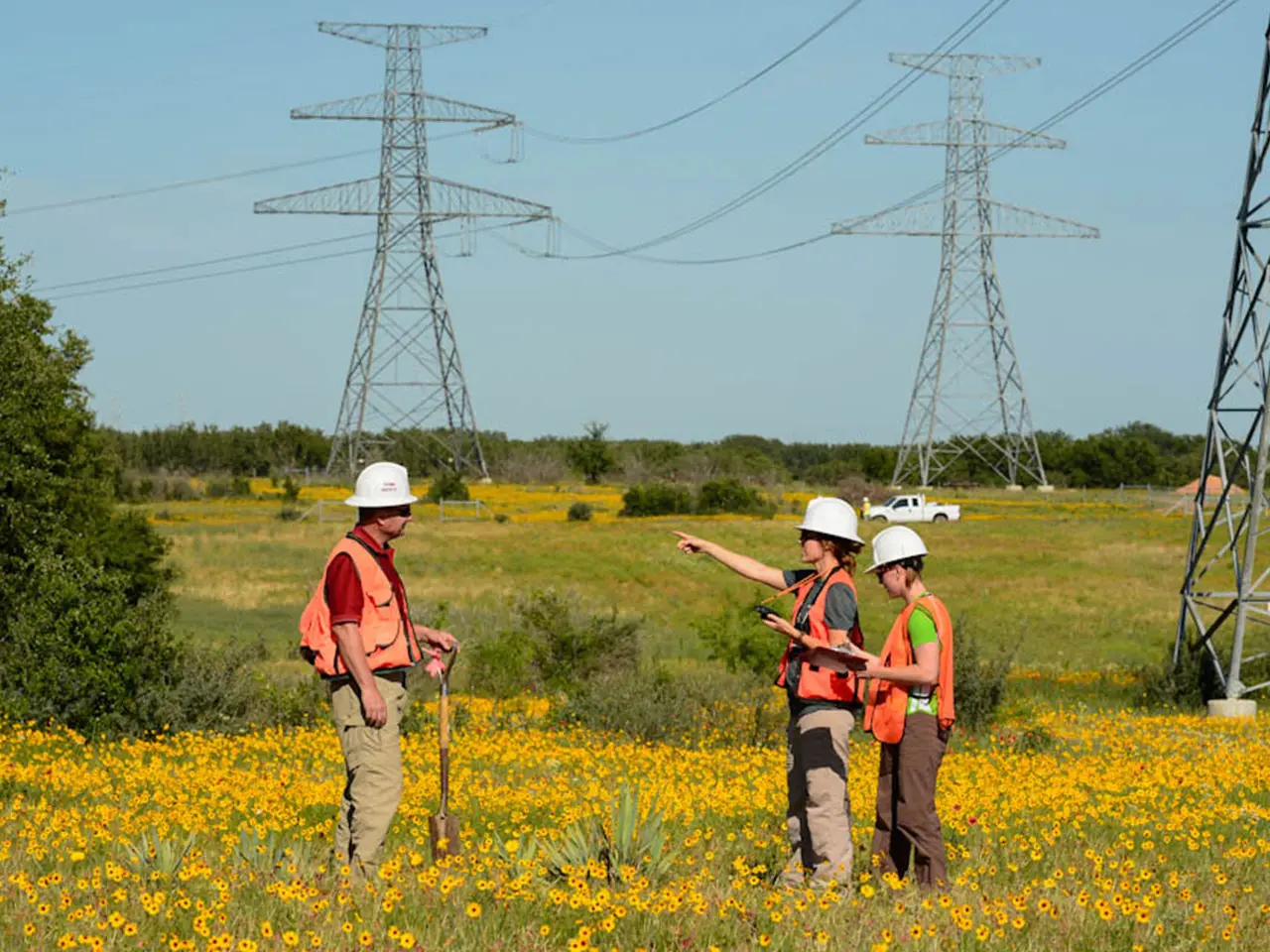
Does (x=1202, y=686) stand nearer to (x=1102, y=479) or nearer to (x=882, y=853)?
(x=882, y=853)

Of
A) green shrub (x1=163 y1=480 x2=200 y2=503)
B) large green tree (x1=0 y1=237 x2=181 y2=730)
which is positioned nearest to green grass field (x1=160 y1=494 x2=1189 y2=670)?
large green tree (x1=0 y1=237 x2=181 y2=730)

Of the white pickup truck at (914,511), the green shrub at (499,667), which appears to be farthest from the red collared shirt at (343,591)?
the white pickup truck at (914,511)

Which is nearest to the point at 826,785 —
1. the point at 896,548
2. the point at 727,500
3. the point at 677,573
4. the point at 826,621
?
the point at 826,621

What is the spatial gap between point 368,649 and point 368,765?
0.55 m

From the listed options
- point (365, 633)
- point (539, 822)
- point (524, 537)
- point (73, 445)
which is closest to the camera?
point (365, 633)

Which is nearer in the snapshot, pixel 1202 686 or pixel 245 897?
pixel 245 897

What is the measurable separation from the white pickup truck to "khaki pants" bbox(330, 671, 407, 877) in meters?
63.1

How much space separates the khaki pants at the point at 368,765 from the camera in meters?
7.67

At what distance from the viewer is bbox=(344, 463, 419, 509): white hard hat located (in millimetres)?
7734

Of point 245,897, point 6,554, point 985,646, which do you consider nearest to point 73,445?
point 6,554

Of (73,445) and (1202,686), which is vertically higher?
(73,445)

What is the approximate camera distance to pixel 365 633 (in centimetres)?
768

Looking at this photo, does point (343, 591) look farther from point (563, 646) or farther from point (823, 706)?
point (563, 646)

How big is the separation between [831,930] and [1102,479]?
369ft
